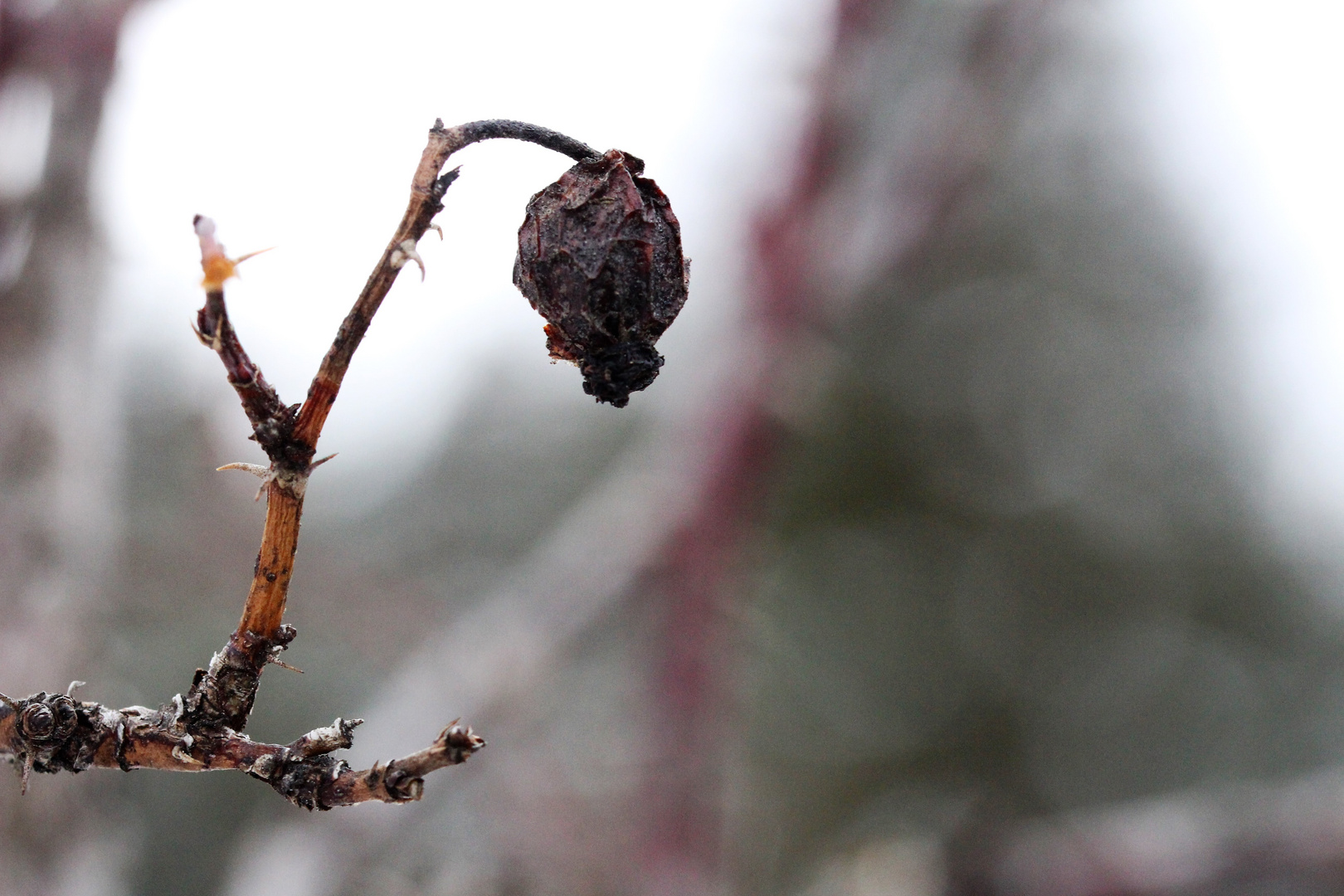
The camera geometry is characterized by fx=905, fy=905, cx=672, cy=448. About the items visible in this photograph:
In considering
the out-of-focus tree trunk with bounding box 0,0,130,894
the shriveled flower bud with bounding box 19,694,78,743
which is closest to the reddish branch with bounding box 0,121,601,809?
the shriveled flower bud with bounding box 19,694,78,743

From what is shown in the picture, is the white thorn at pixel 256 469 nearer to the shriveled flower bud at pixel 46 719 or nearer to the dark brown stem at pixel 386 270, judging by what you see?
the dark brown stem at pixel 386 270

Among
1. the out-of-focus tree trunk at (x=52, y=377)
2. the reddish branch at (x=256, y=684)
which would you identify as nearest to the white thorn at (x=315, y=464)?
the reddish branch at (x=256, y=684)

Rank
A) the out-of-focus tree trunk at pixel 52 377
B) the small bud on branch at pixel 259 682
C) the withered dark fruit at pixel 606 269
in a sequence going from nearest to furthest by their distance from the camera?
the small bud on branch at pixel 259 682 < the withered dark fruit at pixel 606 269 < the out-of-focus tree trunk at pixel 52 377

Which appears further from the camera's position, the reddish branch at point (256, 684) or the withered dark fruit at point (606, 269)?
the withered dark fruit at point (606, 269)

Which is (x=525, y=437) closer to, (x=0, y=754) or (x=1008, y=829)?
(x=1008, y=829)

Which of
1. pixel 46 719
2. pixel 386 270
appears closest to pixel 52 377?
pixel 46 719

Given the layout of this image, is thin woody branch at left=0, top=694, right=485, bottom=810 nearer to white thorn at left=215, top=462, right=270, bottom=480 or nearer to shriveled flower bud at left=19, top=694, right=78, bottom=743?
shriveled flower bud at left=19, top=694, right=78, bottom=743

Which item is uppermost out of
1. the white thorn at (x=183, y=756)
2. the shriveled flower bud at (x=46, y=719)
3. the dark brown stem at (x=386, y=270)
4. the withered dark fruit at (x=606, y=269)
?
the withered dark fruit at (x=606, y=269)
